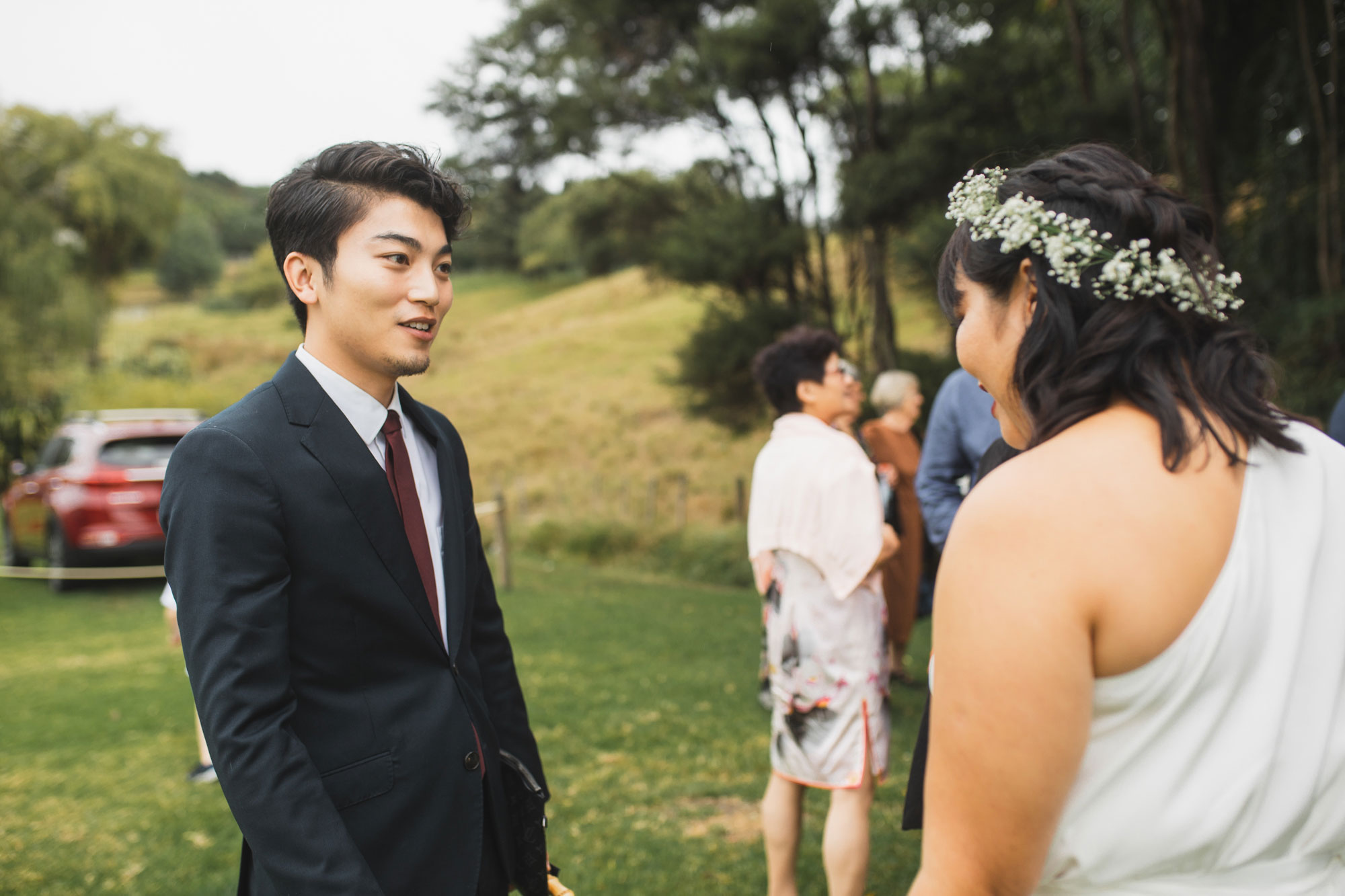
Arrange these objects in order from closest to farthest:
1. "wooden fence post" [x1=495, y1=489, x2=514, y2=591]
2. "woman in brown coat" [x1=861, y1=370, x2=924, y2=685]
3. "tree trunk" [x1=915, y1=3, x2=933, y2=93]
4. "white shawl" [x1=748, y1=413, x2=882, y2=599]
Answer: "white shawl" [x1=748, y1=413, x2=882, y2=599] < "woman in brown coat" [x1=861, y1=370, x2=924, y2=685] < "wooden fence post" [x1=495, y1=489, x2=514, y2=591] < "tree trunk" [x1=915, y1=3, x2=933, y2=93]

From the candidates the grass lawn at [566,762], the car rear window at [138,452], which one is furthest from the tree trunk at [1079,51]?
the car rear window at [138,452]

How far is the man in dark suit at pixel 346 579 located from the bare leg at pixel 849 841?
54.3 inches

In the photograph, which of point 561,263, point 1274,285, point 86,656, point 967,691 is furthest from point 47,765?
point 561,263

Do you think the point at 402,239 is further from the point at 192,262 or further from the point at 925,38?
the point at 192,262

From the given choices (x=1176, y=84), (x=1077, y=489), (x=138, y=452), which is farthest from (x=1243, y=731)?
(x=138, y=452)

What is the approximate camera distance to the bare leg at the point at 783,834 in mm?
3209

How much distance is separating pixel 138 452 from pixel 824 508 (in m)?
10.2

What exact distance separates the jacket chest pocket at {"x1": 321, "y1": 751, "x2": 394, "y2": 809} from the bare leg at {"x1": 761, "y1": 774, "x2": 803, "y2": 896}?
6.03ft

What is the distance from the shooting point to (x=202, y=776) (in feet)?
16.7

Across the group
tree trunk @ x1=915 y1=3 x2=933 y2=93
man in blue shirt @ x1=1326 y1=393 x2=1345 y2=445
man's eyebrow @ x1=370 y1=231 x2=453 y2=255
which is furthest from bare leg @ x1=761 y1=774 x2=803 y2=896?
tree trunk @ x1=915 y1=3 x2=933 y2=93

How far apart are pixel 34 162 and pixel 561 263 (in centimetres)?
3425

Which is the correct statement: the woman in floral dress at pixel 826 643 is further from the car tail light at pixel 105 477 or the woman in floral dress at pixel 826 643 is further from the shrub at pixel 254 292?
the shrub at pixel 254 292

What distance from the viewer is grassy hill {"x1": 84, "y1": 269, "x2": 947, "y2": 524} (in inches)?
733

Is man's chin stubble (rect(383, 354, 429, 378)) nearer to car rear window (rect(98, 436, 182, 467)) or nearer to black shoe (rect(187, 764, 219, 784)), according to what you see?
black shoe (rect(187, 764, 219, 784))
